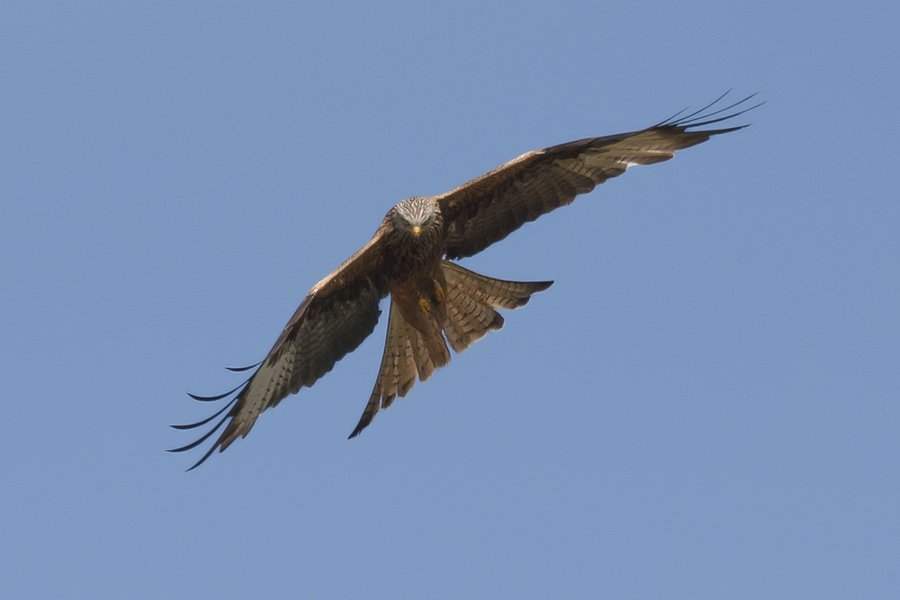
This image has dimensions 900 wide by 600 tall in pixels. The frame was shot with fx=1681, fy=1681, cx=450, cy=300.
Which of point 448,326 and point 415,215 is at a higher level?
point 415,215

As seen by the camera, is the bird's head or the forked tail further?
the forked tail

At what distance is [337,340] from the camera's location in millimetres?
14102

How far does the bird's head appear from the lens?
532 inches

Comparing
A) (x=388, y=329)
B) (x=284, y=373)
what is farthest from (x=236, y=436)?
(x=388, y=329)

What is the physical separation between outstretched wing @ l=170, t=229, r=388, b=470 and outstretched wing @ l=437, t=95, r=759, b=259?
751 millimetres

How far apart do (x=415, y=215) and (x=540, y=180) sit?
1.18 metres

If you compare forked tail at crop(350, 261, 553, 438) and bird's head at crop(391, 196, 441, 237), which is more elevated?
bird's head at crop(391, 196, 441, 237)

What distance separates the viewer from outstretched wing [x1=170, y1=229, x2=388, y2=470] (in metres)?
13.3

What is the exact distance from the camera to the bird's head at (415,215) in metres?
13.5

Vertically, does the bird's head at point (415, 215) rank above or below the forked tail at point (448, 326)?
above

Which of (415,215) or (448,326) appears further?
(448,326)

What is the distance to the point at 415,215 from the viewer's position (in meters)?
13.5

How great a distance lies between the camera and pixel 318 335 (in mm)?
14008

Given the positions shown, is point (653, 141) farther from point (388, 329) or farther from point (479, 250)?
point (388, 329)
